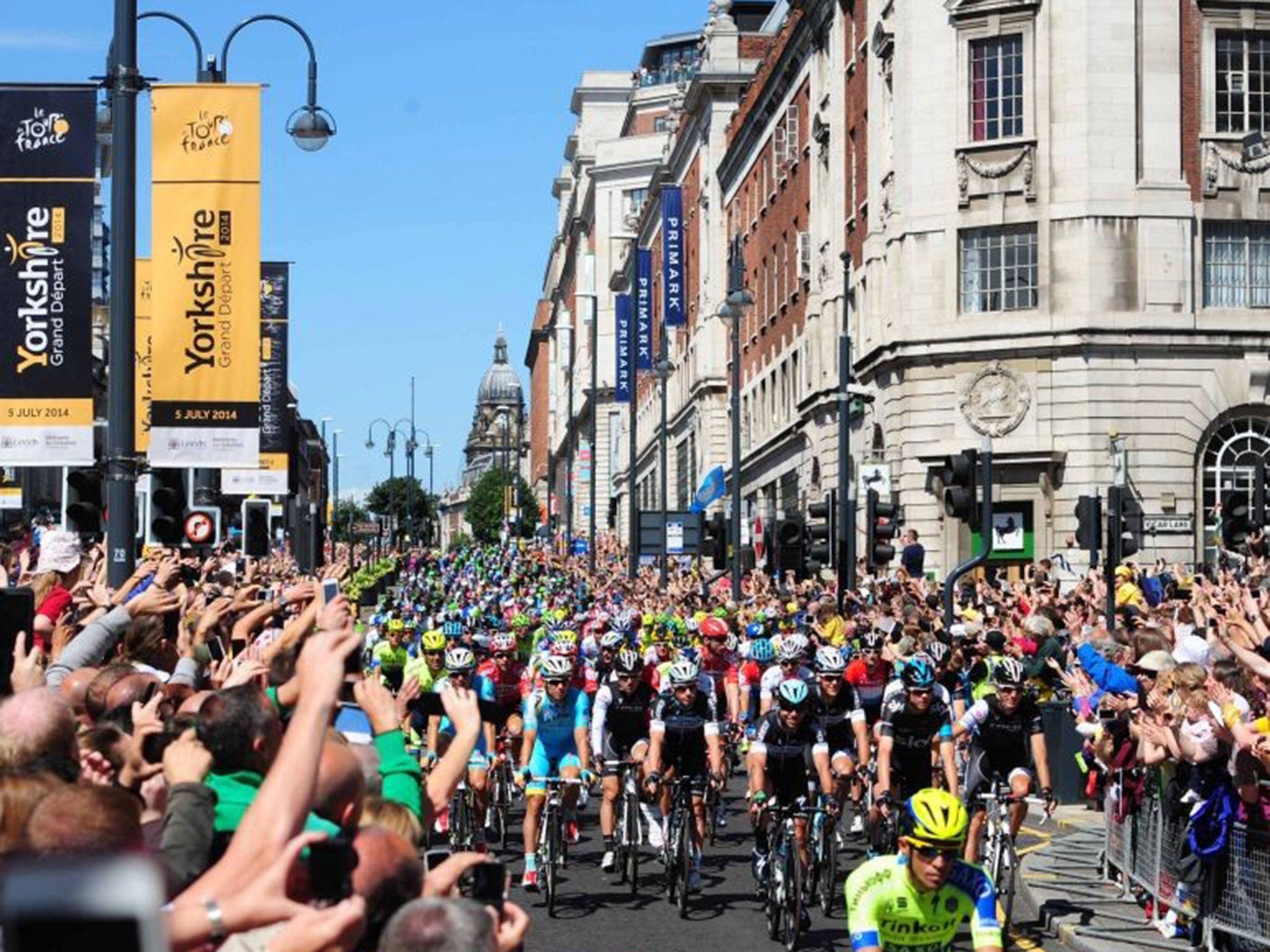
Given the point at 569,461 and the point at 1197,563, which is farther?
the point at 569,461

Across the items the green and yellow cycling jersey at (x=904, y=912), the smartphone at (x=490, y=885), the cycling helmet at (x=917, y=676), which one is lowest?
→ the green and yellow cycling jersey at (x=904, y=912)

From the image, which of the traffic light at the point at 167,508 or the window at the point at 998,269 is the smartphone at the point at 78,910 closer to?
the traffic light at the point at 167,508

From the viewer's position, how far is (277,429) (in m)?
36.6

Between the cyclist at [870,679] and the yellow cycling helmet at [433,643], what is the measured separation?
10.8 feet

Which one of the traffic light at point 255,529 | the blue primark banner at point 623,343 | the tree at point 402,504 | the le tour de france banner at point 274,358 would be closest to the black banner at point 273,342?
the le tour de france banner at point 274,358

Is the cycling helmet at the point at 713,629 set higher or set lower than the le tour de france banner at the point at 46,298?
lower

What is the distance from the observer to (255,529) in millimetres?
32656

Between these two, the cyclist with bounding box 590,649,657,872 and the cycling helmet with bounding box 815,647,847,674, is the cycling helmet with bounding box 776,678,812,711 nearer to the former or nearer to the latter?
the cycling helmet with bounding box 815,647,847,674

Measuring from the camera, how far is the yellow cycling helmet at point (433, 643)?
60.6 ft

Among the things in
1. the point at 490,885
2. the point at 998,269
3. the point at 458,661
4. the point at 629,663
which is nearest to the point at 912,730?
the point at 629,663

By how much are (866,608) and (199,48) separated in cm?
1178

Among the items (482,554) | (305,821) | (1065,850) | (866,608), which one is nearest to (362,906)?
(305,821)

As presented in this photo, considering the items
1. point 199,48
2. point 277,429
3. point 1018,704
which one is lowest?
point 1018,704

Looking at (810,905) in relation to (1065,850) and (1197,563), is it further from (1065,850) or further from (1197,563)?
(1197,563)
